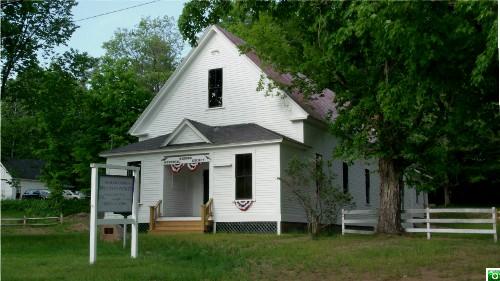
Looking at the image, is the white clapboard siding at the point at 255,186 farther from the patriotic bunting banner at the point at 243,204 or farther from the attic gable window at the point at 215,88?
the attic gable window at the point at 215,88

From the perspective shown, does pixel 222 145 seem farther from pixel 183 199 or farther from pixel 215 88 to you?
pixel 183 199

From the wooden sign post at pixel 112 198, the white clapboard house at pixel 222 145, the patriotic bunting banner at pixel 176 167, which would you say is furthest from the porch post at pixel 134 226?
the patriotic bunting banner at pixel 176 167

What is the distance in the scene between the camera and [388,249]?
14.4m

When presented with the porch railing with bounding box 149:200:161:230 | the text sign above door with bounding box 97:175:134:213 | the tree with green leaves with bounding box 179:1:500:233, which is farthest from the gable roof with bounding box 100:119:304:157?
the text sign above door with bounding box 97:175:134:213

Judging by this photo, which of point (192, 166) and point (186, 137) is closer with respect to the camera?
point (192, 166)

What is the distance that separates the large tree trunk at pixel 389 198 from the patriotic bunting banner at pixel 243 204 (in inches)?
205

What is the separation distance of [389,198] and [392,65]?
6.54m

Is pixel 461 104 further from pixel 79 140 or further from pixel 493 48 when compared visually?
pixel 79 140

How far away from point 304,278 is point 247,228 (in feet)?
39.3

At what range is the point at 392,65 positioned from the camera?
14.3 metres

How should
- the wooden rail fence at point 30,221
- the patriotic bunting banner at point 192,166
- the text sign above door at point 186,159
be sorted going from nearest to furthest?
the text sign above door at point 186,159
the patriotic bunting banner at point 192,166
the wooden rail fence at point 30,221

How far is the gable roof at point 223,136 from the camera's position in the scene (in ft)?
73.2

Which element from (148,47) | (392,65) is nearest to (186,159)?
(392,65)

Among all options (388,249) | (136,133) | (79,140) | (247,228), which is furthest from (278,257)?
(79,140)
